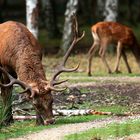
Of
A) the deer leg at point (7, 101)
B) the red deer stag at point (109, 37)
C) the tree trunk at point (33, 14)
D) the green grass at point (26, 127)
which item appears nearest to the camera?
the green grass at point (26, 127)

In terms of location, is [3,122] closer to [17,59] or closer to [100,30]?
[17,59]

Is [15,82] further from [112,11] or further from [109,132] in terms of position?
[112,11]

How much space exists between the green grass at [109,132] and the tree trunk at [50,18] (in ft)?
65.4

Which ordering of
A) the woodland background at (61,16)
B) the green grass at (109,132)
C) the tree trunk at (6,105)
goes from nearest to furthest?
the green grass at (109,132), the tree trunk at (6,105), the woodland background at (61,16)

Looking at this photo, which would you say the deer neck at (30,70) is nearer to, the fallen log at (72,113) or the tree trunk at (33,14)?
the fallen log at (72,113)

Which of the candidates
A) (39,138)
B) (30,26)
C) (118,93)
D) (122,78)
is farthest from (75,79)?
(39,138)

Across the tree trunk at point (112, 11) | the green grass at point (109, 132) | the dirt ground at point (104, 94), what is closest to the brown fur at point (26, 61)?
the green grass at point (109, 132)

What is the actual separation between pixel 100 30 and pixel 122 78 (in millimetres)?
2899

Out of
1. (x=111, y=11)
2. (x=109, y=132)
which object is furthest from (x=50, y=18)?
(x=109, y=132)

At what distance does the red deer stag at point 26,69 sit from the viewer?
1182 cm

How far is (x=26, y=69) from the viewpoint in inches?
478

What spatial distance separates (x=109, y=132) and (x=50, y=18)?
820 inches

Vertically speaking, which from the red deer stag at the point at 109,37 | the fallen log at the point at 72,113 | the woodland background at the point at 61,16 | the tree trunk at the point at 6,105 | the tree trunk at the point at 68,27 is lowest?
the woodland background at the point at 61,16

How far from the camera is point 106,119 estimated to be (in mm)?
12562
